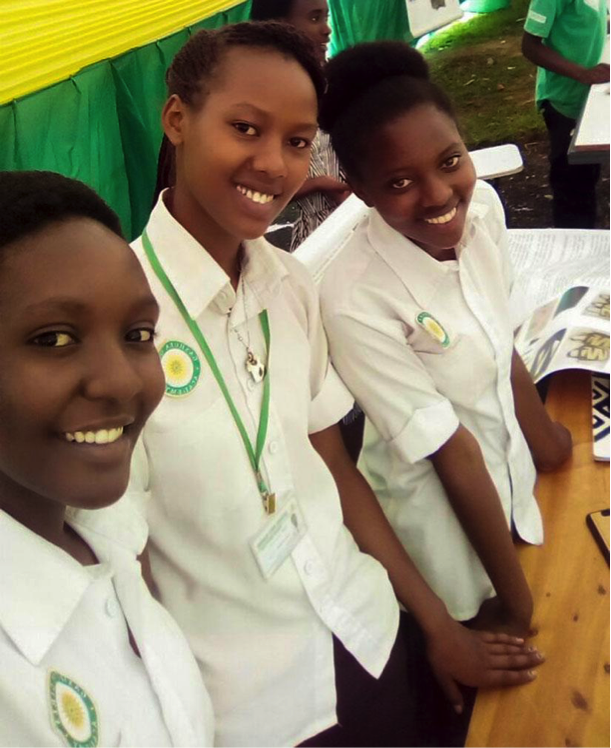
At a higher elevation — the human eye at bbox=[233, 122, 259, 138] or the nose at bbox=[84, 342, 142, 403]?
the human eye at bbox=[233, 122, 259, 138]

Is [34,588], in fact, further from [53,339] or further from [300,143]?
[300,143]

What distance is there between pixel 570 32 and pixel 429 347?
675 millimetres

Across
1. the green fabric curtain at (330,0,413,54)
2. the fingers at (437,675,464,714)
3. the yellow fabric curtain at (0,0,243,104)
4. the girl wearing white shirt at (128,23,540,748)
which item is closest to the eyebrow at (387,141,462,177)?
the girl wearing white shirt at (128,23,540,748)

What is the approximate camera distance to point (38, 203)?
438 mm

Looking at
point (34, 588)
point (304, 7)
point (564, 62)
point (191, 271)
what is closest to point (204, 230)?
point (191, 271)

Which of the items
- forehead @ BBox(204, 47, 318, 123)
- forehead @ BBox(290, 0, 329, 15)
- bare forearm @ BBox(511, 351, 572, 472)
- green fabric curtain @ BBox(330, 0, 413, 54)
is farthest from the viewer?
green fabric curtain @ BBox(330, 0, 413, 54)

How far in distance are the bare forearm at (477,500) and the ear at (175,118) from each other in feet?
1.45

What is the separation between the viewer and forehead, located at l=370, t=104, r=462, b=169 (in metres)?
0.74

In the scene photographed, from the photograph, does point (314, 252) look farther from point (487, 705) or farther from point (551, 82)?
point (487, 705)

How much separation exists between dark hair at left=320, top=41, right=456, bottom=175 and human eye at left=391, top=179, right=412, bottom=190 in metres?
0.05

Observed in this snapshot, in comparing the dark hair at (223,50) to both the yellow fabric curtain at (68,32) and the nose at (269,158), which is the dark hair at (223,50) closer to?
the nose at (269,158)

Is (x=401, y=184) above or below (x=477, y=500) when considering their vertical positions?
above

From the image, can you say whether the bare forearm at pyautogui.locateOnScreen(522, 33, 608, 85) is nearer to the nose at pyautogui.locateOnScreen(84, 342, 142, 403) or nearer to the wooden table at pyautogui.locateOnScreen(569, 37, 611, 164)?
the wooden table at pyautogui.locateOnScreen(569, 37, 611, 164)

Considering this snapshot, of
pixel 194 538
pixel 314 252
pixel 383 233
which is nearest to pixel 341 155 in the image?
pixel 383 233
